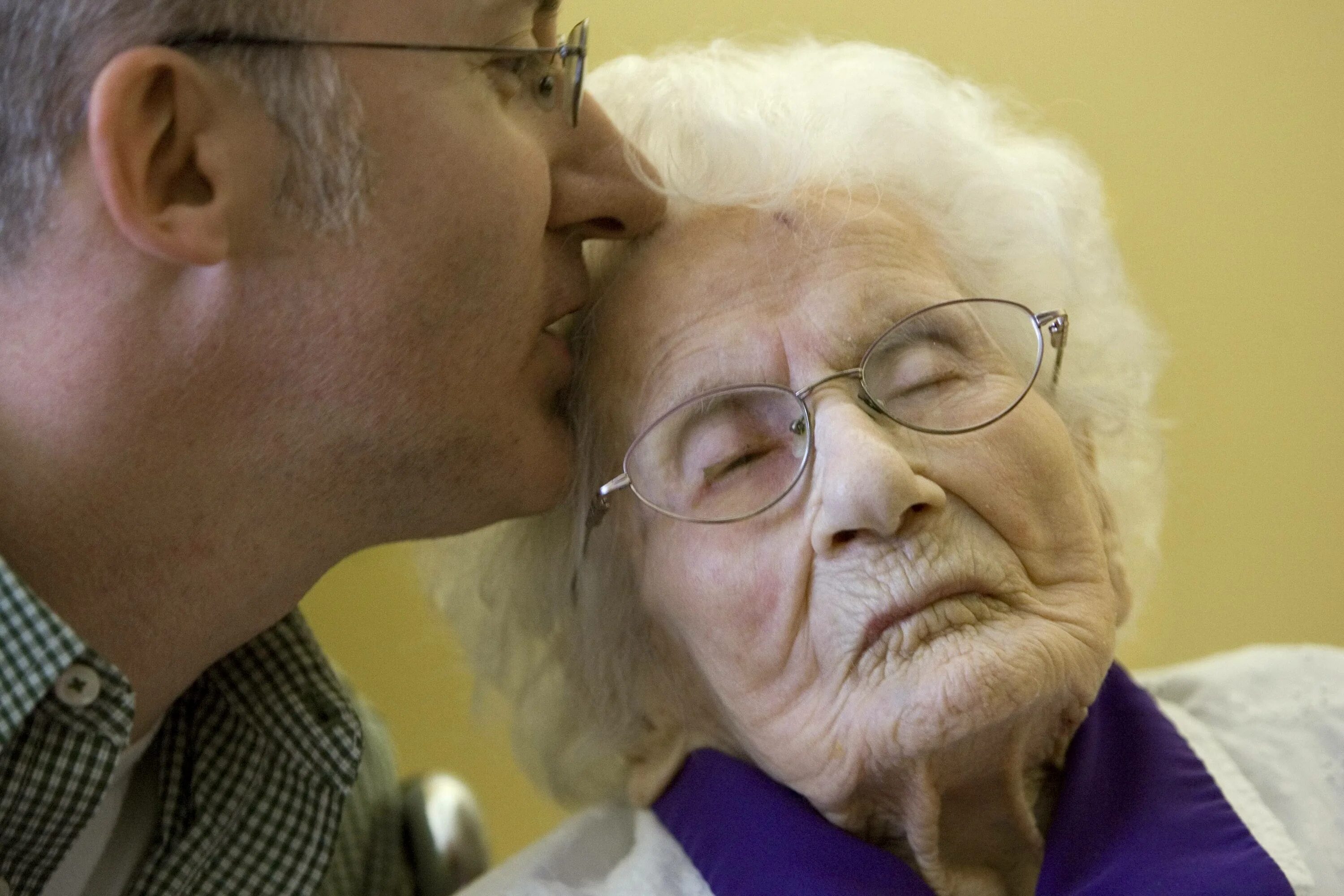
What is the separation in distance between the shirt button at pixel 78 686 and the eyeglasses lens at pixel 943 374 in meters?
0.84

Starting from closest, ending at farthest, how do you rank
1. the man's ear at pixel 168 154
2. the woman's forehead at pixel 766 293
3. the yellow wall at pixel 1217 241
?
the man's ear at pixel 168 154
the woman's forehead at pixel 766 293
the yellow wall at pixel 1217 241

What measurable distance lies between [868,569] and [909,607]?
0.18 ft

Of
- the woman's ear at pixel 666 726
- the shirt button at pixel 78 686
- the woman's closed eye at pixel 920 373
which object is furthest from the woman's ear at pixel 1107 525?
the shirt button at pixel 78 686

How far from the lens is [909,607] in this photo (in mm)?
1260

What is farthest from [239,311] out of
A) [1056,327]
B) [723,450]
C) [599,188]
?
[1056,327]

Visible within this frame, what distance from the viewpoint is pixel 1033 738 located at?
1373 mm

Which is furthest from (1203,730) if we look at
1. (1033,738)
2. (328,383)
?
(328,383)

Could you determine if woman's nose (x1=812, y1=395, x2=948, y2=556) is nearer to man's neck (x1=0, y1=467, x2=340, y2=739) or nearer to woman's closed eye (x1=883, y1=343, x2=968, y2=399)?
woman's closed eye (x1=883, y1=343, x2=968, y2=399)

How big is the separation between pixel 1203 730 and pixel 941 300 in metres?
0.68

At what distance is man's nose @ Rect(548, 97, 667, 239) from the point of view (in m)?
1.43

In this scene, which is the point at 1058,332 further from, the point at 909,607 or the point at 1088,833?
the point at 1088,833

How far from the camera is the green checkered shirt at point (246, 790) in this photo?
129 cm

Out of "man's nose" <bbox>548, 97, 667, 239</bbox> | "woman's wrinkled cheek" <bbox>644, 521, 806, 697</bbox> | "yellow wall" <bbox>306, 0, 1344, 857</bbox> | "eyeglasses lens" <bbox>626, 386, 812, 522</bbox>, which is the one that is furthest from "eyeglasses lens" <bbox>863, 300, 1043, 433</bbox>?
"yellow wall" <bbox>306, 0, 1344, 857</bbox>

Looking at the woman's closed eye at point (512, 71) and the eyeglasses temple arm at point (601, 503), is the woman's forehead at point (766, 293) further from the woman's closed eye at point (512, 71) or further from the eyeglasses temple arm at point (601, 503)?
the woman's closed eye at point (512, 71)
